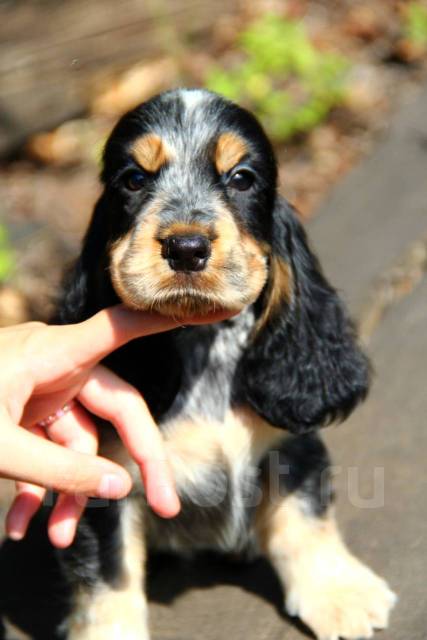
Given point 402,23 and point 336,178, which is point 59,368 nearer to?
point 336,178

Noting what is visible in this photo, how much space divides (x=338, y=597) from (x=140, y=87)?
15.1ft

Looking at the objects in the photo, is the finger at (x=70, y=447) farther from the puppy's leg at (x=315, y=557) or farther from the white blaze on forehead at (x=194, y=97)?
the white blaze on forehead at (x=194, y=97)

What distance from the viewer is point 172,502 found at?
2.94 meters

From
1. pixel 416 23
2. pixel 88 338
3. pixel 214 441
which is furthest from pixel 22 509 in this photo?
pixel 416 23

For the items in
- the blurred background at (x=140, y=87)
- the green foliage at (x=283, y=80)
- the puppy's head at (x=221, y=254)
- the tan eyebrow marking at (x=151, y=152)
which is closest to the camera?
the puppy's head at (x=221, y=254)

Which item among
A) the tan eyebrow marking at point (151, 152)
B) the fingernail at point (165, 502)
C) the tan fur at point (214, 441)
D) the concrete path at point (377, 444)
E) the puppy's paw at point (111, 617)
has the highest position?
the tan eyebrow marking at point (151, 152)

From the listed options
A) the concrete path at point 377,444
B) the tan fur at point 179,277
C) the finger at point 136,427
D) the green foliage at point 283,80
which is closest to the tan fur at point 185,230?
the tan fur at point 179,277

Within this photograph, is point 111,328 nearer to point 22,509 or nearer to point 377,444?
point 22,509

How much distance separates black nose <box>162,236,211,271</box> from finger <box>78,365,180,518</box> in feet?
1.51

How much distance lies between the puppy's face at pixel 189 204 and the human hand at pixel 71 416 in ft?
0.44

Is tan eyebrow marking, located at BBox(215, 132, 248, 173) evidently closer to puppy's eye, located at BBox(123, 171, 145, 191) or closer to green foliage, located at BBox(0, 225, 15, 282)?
puppy's eye, located at BBox(123, 171, 145, 191)

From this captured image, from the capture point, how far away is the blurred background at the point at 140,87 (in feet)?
21.8

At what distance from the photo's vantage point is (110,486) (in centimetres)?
286

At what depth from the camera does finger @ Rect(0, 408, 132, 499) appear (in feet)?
9.02
